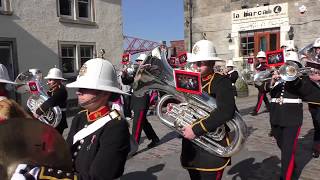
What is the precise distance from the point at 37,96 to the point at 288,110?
409cm

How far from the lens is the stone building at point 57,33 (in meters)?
11.9

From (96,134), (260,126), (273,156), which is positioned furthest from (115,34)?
(96,134)

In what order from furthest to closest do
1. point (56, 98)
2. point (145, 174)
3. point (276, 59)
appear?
point (56, 98)
point (145, 174)
point (276, 59)

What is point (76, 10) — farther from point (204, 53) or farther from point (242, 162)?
point (204, 53)

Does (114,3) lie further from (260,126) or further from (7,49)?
(260,126)

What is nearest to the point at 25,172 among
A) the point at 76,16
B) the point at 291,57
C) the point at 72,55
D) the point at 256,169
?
the point at 291,57

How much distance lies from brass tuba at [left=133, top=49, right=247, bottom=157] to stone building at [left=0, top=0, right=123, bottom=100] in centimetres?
910

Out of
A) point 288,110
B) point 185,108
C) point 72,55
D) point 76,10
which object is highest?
point 76,10

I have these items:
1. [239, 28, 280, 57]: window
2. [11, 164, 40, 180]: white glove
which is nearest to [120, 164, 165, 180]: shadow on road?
[11, 164, 40, 180]: white glove

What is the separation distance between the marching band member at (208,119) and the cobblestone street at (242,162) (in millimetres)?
1986

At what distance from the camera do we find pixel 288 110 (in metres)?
4.85

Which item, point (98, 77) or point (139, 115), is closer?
point (98, 77)

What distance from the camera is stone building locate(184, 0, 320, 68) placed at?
18094mm

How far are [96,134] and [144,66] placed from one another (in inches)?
76.1
